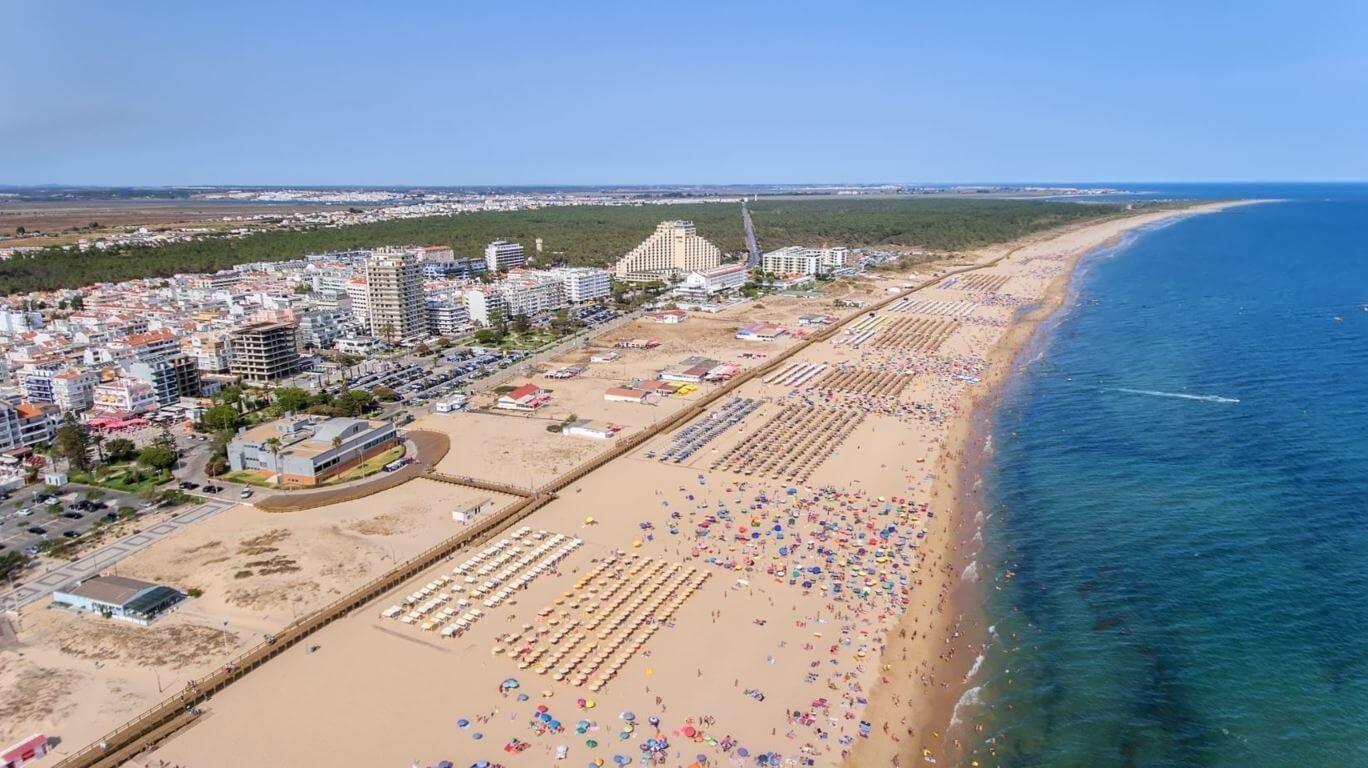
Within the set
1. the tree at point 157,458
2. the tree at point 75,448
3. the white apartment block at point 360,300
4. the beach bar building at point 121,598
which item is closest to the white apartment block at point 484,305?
the white apartment block at point 360,300

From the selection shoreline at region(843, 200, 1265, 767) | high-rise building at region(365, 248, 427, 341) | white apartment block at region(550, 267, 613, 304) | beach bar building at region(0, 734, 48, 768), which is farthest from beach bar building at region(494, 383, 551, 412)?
white apartment block at region(550, 267, 613, 304)

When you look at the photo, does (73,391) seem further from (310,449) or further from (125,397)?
(310,449)

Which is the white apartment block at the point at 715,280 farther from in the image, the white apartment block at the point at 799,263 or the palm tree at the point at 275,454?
the palm tree at the point at 275,454

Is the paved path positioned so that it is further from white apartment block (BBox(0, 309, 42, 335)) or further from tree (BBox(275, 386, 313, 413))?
white apartment block (BBox(0, 309, 42, 335))

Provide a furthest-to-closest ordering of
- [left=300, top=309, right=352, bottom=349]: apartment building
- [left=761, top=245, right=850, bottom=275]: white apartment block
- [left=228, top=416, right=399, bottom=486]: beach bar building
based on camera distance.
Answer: [left=761, top=245, right=850, bottom=275]: white apartment block < [left=300, top=309, right=352, bottom=349]: apartment building < [left=228, top=416, right=399, bottom=486]: beach bar building

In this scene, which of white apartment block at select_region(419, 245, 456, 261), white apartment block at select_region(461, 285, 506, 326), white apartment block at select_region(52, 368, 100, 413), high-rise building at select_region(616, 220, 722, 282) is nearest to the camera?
white apartment block at select_region(52, 368, 100, 413)

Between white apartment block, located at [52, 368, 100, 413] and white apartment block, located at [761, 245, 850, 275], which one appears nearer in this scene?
white apartment block, located at [52, 368, 100, 413]

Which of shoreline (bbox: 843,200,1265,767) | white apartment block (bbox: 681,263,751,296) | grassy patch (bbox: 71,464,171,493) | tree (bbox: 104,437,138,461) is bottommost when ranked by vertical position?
shoreline (bbox: 843,200,1265,767)
